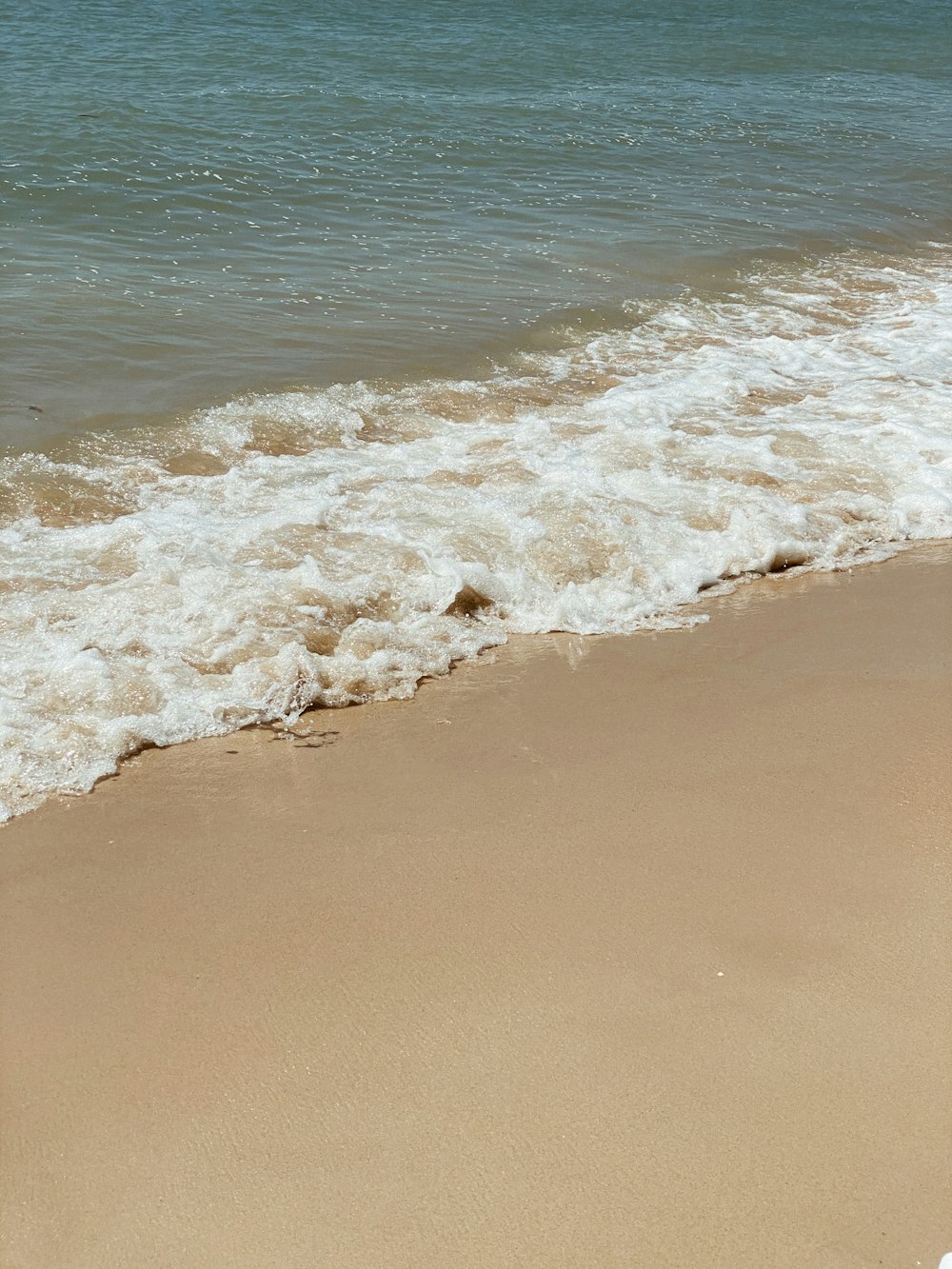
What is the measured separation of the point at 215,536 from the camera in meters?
4.30

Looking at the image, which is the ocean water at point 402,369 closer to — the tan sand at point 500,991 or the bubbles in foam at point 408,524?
the bubbles in foam at point 408,524

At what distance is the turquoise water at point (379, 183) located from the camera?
258 inches

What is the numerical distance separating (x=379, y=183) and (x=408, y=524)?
21.2ft

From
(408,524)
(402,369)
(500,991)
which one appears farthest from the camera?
(402,369)

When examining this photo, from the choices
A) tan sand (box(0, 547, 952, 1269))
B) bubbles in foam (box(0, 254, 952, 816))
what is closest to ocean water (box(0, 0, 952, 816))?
bubbles in foam (box(0, 254, 952, 816))

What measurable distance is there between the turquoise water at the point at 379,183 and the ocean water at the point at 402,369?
0.16ft

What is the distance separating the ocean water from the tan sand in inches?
19.1

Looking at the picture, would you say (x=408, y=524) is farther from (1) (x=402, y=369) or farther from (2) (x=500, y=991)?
(2) (x=500, y=991)

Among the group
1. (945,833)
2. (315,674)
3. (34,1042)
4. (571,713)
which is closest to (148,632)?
(315,674)

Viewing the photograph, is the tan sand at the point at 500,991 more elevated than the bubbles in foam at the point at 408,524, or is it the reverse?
the bubbles in foam at the point at 408,524

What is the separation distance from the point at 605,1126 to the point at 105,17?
17.1m

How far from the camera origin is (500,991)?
2.37 metres

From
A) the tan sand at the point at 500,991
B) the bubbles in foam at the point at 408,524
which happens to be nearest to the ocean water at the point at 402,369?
the bubbles in foam at the point at 408,524

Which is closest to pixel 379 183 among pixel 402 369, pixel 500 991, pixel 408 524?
pixel 402 369
